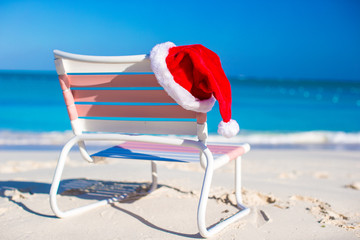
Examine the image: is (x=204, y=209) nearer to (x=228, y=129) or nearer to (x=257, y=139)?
(x=228, y=129)

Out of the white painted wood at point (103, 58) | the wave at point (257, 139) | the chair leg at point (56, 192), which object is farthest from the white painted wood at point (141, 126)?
the wave at point (257, 139)

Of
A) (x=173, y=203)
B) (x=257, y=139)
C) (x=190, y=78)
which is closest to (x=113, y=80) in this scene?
(x=190, y=78)

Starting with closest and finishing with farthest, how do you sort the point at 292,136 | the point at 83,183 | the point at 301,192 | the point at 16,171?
the point at 301,192 → the point at 83,183 → the point at 16,171 → the point at 292,136

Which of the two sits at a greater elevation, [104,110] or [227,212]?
[104,110]

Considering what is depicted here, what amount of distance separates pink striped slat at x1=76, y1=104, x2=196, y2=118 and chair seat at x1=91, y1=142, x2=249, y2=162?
267mm

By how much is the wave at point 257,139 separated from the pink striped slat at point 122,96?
572cm

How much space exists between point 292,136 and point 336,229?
7871 mm

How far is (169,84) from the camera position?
2031 mm

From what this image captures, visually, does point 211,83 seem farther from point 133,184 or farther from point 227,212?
point 133,184

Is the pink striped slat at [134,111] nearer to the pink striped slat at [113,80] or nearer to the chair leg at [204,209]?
the pink striped slat at [113,80]

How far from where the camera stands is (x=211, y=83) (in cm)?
197

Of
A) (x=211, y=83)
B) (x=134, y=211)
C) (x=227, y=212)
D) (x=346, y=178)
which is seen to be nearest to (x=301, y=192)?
(x=227, y=212)

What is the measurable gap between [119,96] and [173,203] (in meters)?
1.03

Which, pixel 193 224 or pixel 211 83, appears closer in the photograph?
pixel 211 83
